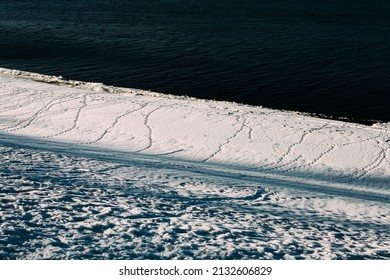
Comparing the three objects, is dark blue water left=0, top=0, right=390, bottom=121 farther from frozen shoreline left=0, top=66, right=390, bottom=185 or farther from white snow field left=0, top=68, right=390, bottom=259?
white snow field left=0, top=68, right=390, bottom=259

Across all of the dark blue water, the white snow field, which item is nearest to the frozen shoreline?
the white snow field

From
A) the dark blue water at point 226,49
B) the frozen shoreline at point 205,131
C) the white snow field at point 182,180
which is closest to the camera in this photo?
the white snow field at point 182,180

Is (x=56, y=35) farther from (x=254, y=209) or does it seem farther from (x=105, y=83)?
(x=254, y=209)

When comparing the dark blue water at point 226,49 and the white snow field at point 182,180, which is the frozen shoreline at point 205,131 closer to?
the white snow field at point 182,180

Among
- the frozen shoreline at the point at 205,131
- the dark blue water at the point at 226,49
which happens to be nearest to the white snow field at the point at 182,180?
the frozen shoreline at the point at 205,131

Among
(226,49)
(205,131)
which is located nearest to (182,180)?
(205,131)

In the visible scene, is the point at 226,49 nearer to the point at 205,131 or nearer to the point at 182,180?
the point at 205,131

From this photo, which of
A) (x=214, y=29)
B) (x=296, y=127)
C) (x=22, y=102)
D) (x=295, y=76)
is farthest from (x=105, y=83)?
(x=214, y=29)
